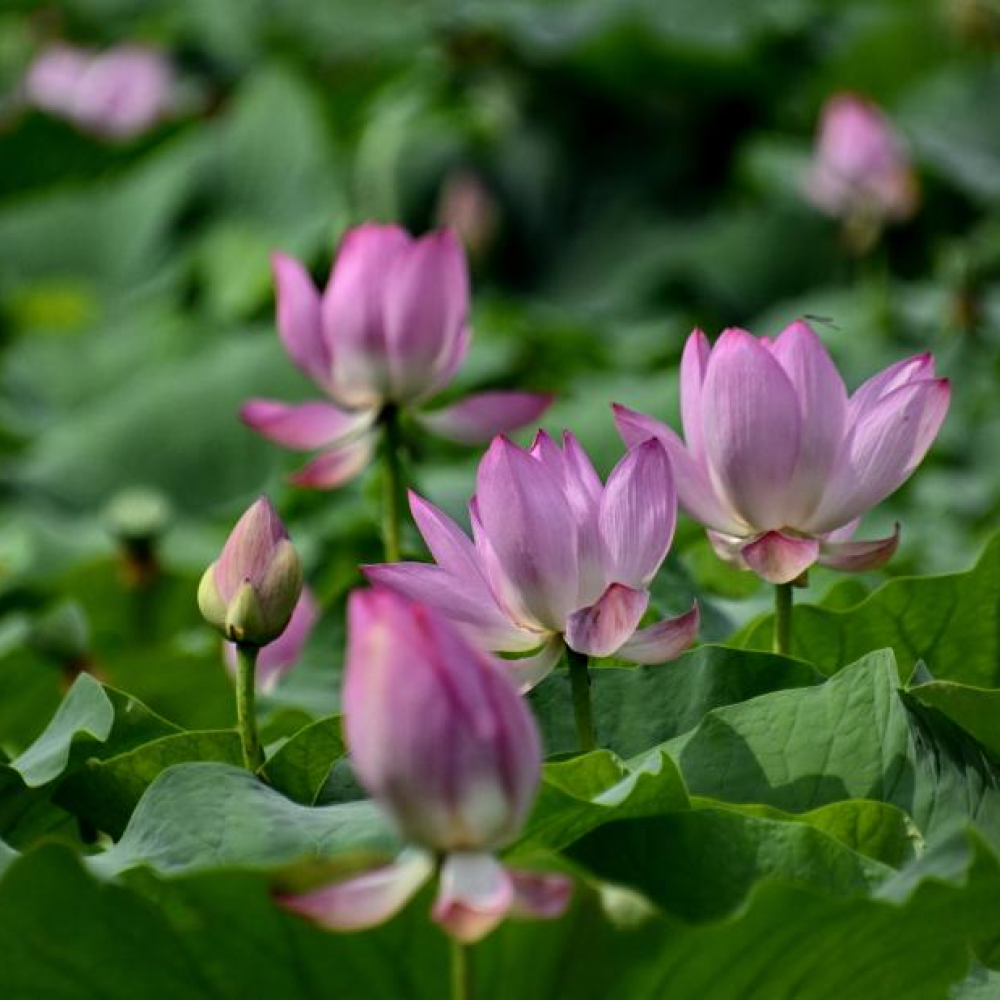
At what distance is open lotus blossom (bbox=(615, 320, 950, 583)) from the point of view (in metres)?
1.03

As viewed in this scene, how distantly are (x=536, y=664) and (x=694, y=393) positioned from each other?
167 millimetres

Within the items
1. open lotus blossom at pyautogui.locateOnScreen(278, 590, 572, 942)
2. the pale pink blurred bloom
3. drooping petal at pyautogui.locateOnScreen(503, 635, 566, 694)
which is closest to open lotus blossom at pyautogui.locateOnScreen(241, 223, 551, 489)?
drooping petal at pyautogui.locateOnScreen(503, 635, 566, 694)

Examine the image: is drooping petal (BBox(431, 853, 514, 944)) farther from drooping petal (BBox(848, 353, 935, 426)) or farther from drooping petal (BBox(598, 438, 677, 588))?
drooping petal (BBox(848, 353, 935, 426))

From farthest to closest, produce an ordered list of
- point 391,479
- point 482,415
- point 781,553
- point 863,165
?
point 863,165 → point 482,415 → point 391,479 → point 781,553

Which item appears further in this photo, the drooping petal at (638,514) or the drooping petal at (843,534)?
the drooping petal at (843,534)

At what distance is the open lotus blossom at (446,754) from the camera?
71 centimetres

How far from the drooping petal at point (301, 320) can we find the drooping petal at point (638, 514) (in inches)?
19.5

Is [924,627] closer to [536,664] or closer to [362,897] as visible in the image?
[536,664]

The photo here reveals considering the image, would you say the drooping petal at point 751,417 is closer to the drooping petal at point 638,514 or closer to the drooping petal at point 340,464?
the drooping petal at point 638,514

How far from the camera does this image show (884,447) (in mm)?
1034

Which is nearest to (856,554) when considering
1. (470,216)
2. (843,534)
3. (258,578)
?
(843,534)

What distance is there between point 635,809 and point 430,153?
3694mm

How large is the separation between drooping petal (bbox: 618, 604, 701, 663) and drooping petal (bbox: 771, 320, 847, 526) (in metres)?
0.11

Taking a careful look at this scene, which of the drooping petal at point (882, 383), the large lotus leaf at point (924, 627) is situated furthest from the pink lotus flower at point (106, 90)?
the drooping petal at point (882, 383)
